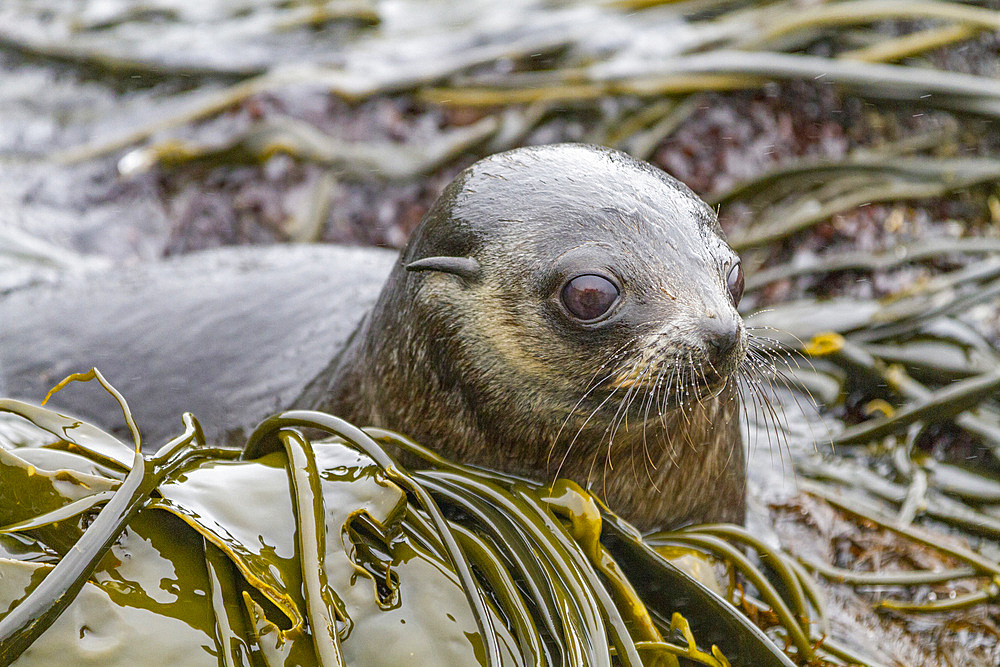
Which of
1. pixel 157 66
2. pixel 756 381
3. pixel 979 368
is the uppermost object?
pixel 157 66

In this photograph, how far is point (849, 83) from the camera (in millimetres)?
5160

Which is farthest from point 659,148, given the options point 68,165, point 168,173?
point 68,165

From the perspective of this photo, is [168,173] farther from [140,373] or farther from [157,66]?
[140,373]

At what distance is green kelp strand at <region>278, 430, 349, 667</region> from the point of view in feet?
5.45

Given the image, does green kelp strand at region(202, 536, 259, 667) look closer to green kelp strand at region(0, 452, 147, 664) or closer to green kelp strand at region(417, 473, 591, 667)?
green kelp strand at region(0, 452, 147, 664)

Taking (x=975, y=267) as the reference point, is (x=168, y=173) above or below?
above

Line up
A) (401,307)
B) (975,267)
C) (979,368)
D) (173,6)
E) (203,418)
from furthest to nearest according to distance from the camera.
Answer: (173,6) → (975,267) → (979,368) → (203,418) → (401,307)

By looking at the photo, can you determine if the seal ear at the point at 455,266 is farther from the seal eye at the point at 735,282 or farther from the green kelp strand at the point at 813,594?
the green kelp strand at the point at 813,594

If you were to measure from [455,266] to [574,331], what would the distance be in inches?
12.3

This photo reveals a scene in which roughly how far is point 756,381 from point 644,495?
0.40 metres

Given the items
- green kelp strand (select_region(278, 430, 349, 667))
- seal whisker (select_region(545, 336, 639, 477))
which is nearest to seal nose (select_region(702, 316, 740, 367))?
seal whisker (select_region(545, 336, 639, 477))

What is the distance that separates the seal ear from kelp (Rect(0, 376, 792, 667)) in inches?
16.9

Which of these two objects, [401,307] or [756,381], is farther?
[401,307]

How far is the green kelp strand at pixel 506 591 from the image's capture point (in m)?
1.78
